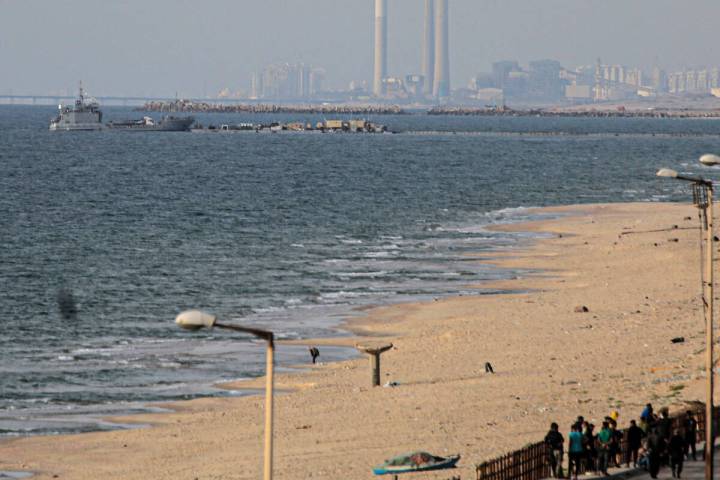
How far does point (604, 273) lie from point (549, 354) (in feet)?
82.0

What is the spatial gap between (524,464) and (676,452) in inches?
136

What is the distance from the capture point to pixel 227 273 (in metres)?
77.1

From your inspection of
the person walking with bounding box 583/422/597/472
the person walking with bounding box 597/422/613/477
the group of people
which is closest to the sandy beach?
the group of people

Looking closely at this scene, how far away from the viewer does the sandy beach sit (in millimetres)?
36156

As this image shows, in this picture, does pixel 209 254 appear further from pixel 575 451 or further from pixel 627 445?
pixel 575 451

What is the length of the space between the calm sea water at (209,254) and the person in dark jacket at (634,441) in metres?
16.4

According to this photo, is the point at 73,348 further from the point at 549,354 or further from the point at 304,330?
the point at 549,354

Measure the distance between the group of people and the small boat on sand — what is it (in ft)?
7.86

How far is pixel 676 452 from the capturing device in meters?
30.7

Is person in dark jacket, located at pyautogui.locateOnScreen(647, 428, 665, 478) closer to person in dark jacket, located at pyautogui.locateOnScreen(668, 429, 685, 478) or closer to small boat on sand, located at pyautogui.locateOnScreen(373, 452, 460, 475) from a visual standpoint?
person in dark jacket, located at pyautogui.locateOnScreen(668, 429, 685, 478)

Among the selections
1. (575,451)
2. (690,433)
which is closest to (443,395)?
(690,433)

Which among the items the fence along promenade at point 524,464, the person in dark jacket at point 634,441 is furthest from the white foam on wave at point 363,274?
the person in dark jacket at point 634,441

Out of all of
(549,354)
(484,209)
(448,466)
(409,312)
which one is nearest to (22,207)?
(484,209)

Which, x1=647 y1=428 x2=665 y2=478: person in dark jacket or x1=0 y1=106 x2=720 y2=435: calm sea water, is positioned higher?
x1=647 y1=428 x2=665 y2=478: person in dark jacket
